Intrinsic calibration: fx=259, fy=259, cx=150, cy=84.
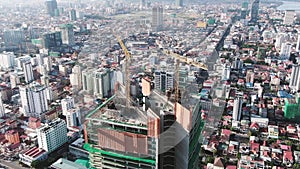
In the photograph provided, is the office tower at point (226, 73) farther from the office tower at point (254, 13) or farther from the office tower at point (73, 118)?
the office tower at point (254, 13)

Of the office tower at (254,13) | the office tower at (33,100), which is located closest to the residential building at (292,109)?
the office tower at (33,100)

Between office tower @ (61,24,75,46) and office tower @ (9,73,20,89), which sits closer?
office tower @ (9,73,20,89)

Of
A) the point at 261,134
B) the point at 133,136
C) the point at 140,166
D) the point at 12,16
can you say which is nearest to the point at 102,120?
the point at 133,136

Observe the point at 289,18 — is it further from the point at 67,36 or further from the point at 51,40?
the point at 51,40

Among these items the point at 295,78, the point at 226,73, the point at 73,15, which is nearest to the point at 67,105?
the point at 226,73

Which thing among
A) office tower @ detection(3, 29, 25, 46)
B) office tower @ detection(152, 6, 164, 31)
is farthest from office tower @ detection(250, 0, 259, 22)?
office tower @ detection(3, 29, 25, 46)

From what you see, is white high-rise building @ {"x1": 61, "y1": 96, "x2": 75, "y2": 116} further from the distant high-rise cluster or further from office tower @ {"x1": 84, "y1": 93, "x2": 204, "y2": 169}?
the distant high-rise cluster

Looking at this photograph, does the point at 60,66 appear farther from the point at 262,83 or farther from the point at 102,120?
the point at 102,120
